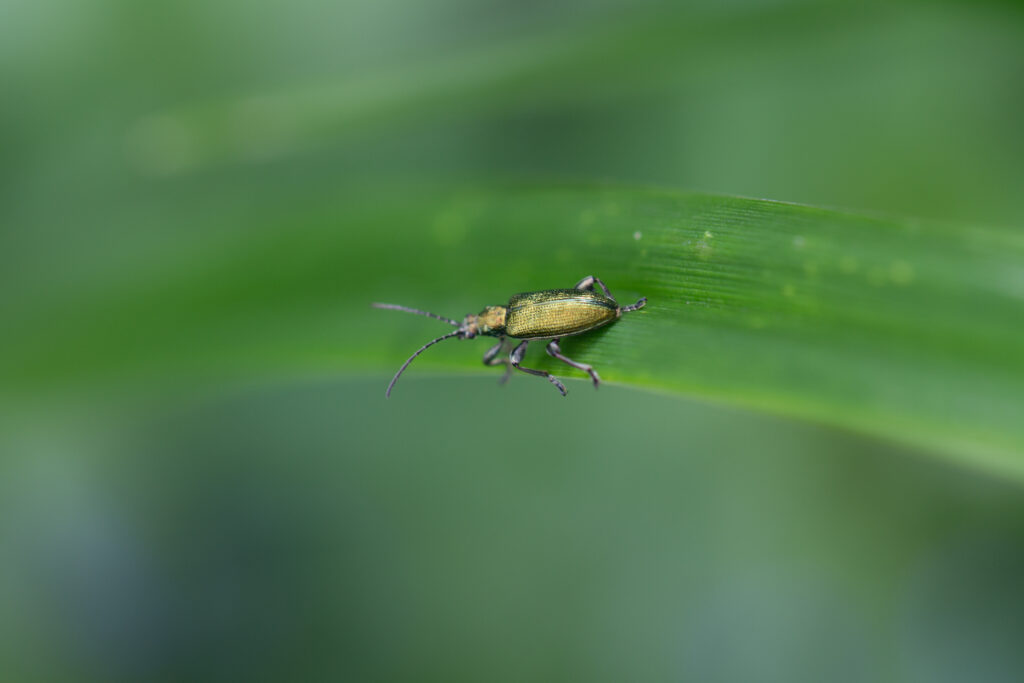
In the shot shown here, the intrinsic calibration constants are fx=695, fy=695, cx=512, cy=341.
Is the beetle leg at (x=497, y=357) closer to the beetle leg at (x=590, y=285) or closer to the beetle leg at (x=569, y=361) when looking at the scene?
the beetle leg at (x=569, y=361)

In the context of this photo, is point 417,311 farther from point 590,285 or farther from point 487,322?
point 590,285

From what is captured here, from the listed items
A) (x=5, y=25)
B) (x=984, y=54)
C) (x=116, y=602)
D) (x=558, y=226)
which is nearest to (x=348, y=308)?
(x=558, y=226)

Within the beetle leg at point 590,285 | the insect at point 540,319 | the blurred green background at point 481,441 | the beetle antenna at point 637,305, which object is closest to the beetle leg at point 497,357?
the insect at point 540,319

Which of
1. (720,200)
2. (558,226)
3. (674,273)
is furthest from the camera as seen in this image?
(558,226)

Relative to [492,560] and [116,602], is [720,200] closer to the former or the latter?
[492,560]

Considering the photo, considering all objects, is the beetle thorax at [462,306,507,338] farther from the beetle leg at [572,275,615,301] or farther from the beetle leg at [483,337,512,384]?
the beetle leg at [572,275,615,301]

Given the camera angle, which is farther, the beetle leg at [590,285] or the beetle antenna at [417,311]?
the beetle antenna at [417,311]

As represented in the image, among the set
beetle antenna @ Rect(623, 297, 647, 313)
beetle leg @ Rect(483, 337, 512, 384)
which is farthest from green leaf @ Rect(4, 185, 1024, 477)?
beetle leg @ Rect(483, 337, 512, 384)
